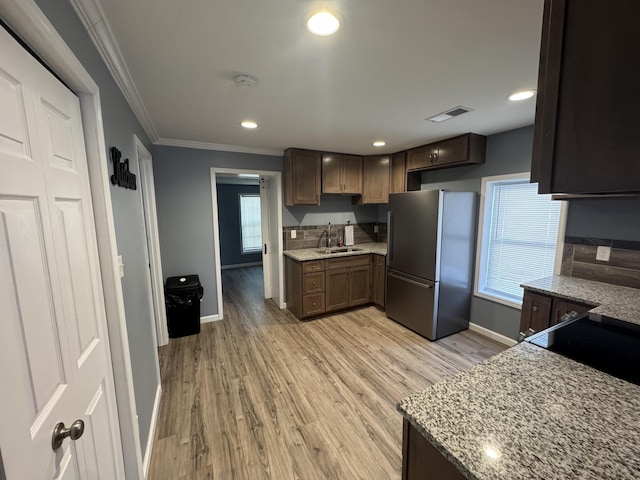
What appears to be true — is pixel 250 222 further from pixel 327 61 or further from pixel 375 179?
pixel 327 61

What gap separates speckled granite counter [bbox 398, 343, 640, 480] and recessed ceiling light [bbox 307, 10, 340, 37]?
1500 millimetres

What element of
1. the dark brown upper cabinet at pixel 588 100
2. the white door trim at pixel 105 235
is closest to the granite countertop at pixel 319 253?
the white door trim at pixel 105 235

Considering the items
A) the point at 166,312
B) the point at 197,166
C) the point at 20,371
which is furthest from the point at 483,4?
the point at 166,312

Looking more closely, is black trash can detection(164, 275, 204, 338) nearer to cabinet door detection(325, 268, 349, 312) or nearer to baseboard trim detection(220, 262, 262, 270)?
cabinet door detection(325, 268, 349, 312)

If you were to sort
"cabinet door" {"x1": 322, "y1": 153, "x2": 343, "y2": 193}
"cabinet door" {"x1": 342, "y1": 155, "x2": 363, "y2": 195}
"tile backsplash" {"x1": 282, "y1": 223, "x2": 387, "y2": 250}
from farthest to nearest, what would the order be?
1. "tile backsplash" {"x1": 282, "y1": 223, "x2": 387, "y2": 250}
2. "cabinet door" {"x1": 342, "y1": 155, "x2": 363, "y2": 195}
3. "cabinet door" {"x1": 322, "y1": 153, "x2": 343, "y2": 193}

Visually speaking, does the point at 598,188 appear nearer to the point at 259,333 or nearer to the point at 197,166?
the point at 259,333

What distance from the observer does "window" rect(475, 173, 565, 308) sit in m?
2.71

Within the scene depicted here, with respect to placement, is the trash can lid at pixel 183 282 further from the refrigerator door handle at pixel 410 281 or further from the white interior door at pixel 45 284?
the refrigerator door handle at pixel 410 281

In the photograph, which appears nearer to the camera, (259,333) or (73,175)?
(73,175)

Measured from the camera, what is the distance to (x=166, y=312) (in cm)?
316

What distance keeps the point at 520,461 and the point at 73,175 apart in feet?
5.44

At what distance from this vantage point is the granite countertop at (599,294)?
1.50 m

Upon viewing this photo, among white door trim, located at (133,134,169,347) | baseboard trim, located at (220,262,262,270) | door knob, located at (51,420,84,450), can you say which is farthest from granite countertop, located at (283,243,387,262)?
baseboard trim, located at (220,262,262,270)

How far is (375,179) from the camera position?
4090 millimetres
